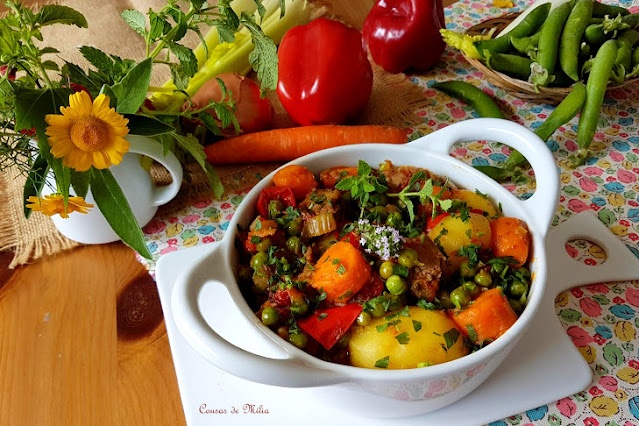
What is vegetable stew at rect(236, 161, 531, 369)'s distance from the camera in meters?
0.81

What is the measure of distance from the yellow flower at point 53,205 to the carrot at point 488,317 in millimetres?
718

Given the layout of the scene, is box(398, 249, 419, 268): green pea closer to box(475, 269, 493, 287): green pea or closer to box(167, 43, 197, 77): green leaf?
box(475, 269, 493, 287): green pea

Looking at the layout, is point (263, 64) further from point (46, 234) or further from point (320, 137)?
point (46, 234)

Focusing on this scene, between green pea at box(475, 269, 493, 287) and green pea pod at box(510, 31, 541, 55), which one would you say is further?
green pea pod at box(510, 31, 541, 55)

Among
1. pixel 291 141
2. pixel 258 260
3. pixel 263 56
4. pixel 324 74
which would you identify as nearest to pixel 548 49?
pixel 324 74

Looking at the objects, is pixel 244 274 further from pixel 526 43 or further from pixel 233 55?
pixel 526 43

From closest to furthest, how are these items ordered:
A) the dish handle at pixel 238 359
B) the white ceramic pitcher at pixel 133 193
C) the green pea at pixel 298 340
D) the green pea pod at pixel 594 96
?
the dish handle at pixel 238 359
the green pea at pixel 298 340
the white ceramic pitcher at pixel 133 193
the green pea pod at pixel 594 96

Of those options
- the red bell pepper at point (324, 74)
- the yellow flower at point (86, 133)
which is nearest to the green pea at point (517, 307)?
the yellow flower at point (86, 133)

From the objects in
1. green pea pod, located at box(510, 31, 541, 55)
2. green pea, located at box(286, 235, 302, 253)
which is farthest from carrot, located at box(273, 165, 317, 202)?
green pea pod, located at box(510, 31, 541, 55)

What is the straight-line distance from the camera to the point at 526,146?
985 mm

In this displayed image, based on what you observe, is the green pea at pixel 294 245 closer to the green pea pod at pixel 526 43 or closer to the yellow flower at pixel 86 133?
the yellow flower at pixel 86 133

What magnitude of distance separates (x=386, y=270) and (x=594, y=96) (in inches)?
35.9

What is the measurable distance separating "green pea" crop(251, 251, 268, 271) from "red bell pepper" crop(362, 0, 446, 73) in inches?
38.7

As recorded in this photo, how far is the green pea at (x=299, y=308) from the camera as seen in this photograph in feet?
2.74
